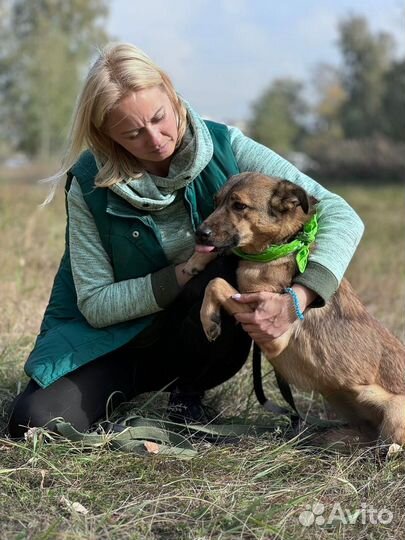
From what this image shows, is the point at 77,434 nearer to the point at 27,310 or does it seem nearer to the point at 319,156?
the point at 27,310

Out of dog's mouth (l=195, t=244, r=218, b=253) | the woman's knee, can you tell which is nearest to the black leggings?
the woman's knee

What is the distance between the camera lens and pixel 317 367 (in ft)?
10.8

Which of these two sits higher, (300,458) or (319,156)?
(300,458)

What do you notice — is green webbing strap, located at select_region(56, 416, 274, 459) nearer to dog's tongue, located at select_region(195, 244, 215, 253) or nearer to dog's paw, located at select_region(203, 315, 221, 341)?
dog's paw, located at select_region(203, 315, 221, 341)

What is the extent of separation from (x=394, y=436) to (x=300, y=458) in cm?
45

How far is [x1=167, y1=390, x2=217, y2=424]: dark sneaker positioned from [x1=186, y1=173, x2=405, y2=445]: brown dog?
0.51 meters

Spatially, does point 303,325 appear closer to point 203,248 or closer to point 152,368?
point 203,248

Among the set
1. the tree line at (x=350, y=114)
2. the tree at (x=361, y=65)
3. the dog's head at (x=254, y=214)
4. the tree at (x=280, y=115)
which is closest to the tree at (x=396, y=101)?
the tree line at (x=350, y=114)

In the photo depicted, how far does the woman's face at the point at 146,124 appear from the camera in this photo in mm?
3117

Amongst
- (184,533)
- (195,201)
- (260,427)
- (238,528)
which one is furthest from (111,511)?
(195,201)

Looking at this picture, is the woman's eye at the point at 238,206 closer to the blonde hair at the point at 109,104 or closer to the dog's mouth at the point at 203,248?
the dog's mouth at the point at 203,248

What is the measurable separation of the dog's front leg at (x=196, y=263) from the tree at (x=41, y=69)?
32018 mm

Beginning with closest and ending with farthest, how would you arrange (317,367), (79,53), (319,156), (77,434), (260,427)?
1. (77,434)
2. (317,367)
3. (260,427)
4. (319,156)
5. (79,53)

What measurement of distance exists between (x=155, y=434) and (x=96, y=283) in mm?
782
